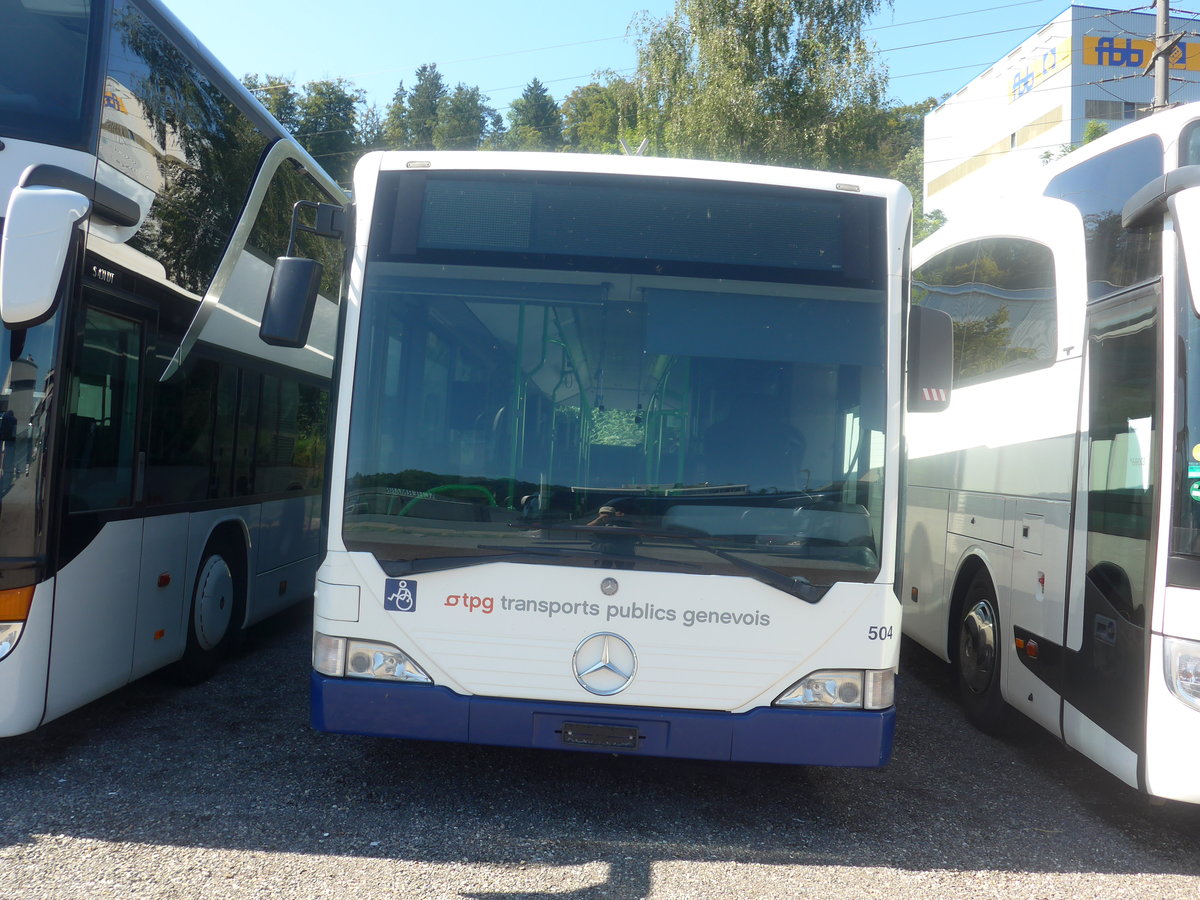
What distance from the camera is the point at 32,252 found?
4332mm

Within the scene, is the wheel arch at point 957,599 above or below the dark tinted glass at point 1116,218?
below

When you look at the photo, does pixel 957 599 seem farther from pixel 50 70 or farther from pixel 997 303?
pixel 50 70

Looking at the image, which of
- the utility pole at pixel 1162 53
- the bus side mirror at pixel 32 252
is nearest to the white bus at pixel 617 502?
the bus side mirror at pixel 32 252

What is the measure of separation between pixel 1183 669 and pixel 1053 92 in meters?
51.6

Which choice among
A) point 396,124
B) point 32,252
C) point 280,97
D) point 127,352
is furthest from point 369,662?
point 396,124

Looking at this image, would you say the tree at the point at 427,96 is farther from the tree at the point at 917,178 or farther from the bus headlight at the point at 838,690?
the bus headlight at the point at 838,690

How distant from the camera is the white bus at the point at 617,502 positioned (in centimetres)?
451

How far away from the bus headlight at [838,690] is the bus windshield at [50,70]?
4.03 m

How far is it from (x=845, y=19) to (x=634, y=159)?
22396 millimetres

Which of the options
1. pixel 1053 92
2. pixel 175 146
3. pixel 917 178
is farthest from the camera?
pixel 917 178

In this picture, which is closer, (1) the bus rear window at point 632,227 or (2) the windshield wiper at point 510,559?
(2) the windshield wiper at point 510,559

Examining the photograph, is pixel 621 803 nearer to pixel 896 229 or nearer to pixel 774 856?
pixel 774 856

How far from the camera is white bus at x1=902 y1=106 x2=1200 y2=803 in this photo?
4496 millimetres

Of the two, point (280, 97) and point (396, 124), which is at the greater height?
point (396, 124)
